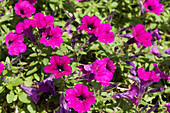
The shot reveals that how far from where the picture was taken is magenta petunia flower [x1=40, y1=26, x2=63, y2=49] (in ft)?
8.31

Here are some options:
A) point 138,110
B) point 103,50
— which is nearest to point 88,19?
point 103,50

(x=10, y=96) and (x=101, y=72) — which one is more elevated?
(x=101, y=72)

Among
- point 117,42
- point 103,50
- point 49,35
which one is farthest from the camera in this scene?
point 117,42

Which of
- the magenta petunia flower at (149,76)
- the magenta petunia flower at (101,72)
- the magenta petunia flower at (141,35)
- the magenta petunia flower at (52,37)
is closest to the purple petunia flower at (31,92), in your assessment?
the magenta petunia flower at (52,37)

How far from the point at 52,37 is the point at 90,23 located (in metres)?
0.61

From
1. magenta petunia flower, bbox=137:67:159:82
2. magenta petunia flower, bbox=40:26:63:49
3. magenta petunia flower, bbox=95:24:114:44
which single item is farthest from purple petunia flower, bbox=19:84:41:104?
magenta petunia flower, bbox=137:67:159:82

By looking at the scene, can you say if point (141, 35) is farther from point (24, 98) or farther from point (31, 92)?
point (24, 98)

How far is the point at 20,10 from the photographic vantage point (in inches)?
118

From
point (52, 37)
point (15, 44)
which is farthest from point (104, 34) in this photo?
point (15, 44)

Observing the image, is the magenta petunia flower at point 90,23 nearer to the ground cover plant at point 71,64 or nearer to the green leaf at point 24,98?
the ground cover plant at point 71,64

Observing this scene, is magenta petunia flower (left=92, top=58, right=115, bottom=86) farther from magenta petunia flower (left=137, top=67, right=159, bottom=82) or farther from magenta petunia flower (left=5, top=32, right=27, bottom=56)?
magenta petunia flower (left=5, top=32, right=27, bottom=56)

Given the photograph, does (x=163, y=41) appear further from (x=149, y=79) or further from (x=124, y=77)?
(x=149, y=79)

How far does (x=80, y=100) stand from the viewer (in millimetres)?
2330

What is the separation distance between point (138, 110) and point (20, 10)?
245cm
